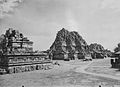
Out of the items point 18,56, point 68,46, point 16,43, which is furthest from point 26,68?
point 68,46

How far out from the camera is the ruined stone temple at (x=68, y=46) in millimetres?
89250

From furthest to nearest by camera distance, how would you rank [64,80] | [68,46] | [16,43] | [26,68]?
[68,46], [16,43], [26,68], [64,80]

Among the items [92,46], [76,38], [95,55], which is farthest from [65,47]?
[92,46]

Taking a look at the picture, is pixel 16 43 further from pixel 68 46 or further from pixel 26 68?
pixel 68 46

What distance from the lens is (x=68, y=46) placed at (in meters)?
99.1

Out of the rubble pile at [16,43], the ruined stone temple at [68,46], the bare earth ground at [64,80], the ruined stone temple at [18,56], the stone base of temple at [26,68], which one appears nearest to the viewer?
the bare earth ground at [64,80]

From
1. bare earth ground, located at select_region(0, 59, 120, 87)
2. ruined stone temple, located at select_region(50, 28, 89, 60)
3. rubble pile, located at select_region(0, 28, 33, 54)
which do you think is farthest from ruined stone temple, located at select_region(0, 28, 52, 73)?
ruined stone temple, located at select_region(50, 28, 89, 60)

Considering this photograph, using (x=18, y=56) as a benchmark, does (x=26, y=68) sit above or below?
below

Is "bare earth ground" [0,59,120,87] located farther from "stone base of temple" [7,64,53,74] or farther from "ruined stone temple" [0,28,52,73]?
"ruined stone temple" [0,28,52,73]

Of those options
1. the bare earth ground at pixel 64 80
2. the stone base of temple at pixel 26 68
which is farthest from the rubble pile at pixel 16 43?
the bare earth ground at pixel 64 80

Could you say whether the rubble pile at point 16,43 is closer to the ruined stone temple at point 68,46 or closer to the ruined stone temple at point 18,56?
the ruined stone temple at point 18,56

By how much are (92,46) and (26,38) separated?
305 ft

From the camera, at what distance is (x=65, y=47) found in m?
95.9

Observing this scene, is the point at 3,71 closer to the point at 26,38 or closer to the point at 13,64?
the point at 13,64
